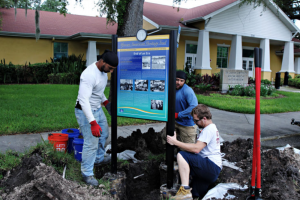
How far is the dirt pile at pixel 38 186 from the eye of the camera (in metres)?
2.70

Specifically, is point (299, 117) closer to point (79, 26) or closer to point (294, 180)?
point (294, 180)

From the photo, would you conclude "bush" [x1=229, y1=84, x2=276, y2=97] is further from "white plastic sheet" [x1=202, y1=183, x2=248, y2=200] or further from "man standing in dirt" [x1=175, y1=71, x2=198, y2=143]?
"white plastic sheet" [x1=202, y1=183, x2=248, y2=200]

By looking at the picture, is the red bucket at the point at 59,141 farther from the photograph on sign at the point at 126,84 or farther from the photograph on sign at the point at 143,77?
the photograph on sign at the point at 126,84

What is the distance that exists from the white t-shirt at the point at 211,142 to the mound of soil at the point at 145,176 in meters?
0.42

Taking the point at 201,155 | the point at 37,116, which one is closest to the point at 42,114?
the point at 37,116

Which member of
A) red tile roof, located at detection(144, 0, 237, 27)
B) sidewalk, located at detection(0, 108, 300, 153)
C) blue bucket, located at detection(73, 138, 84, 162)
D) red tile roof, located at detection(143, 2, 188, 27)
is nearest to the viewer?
blue bucket, located at detection(73, 138, 84, 162)

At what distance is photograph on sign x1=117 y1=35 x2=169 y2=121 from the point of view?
355 centimetres

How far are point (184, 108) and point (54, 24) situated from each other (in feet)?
66.7

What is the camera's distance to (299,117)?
942 centimetres

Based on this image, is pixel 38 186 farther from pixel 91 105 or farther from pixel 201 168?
pixel 201 168

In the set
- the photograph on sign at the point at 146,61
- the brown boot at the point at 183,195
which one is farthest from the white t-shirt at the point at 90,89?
the brown boot at the point at 183,195

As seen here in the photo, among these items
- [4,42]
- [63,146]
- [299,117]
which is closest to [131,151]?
[63,146]

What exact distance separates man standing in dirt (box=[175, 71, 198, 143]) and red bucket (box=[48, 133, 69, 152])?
1.83 m

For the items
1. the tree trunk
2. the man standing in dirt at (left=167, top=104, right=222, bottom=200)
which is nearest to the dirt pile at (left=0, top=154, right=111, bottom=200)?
the man standing in dirt at (left=167, top=104, right=222, bottom=200)
